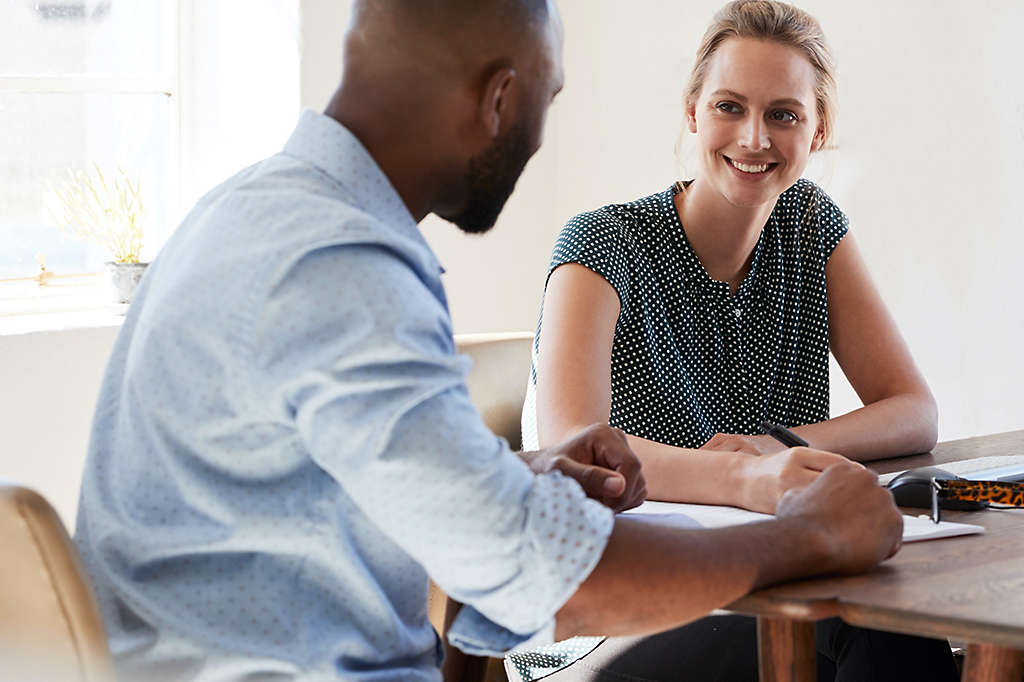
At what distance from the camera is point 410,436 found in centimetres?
87

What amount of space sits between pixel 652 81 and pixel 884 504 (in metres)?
Result: 2.96

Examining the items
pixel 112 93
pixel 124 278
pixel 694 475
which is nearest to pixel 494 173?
pixel 694 475

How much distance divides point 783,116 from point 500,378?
2.06ft

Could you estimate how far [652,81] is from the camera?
3914 mm

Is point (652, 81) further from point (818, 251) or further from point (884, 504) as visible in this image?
point (884, 504)

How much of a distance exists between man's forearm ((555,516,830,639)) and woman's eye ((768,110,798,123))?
1.08 metres

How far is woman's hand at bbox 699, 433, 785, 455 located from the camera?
A: 1605 mm

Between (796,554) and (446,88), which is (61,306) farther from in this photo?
(796,554)

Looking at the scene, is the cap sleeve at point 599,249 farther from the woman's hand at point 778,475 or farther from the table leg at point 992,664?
the table leg at point 992,664

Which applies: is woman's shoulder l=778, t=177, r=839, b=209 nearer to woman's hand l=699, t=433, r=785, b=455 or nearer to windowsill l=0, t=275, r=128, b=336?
woman's hand l=699, t=433, r=785, b=455

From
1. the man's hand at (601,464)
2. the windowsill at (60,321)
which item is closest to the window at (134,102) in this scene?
the windowsill at (60,321)

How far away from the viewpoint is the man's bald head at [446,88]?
1041 millimetres

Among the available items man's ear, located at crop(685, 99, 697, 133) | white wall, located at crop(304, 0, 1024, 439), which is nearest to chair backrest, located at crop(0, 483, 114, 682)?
man's ear, located at crop(685, 99, 697, 133)

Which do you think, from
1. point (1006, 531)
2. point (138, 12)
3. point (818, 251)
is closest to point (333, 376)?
point (1006, 531)
